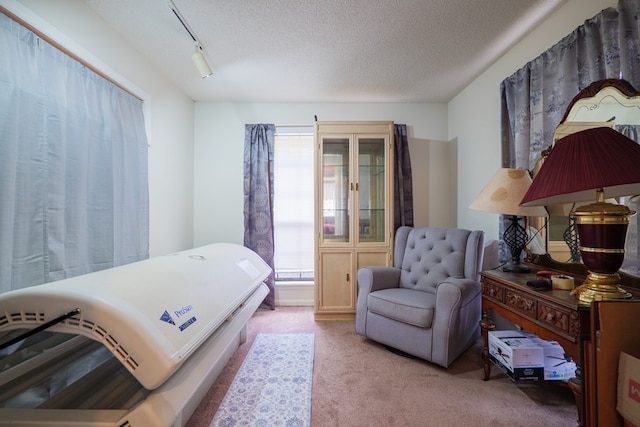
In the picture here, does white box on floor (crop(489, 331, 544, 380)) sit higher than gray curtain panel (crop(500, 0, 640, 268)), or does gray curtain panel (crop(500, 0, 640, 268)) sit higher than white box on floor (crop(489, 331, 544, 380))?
gray curtain panel (crop(500, 0, 640, 268))

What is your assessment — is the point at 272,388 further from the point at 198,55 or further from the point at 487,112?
the point at 487,112

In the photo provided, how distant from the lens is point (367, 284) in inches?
88.3

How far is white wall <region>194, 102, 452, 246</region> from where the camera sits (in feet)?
10.0

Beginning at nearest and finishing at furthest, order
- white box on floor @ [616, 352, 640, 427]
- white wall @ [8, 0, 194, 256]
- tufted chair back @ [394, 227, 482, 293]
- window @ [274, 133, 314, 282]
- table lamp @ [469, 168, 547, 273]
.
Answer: white box on floor @ [616, 352, 640, 427] → white wall @ [8, 0, 194, 256] → table lamp @ [469, 168, 547, 273] → tufted chair back @ [394, 227, 482, 293] → window @ [274, 133, 314, 282]

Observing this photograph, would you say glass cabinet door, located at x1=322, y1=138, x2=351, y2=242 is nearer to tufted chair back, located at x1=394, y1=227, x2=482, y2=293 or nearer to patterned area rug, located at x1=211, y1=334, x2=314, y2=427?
tufted chair back, located at x1=394, y1=227, x2=482, y2=293

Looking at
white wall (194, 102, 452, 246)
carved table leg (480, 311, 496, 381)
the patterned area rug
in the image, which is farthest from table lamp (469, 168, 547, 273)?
the patterned area rug

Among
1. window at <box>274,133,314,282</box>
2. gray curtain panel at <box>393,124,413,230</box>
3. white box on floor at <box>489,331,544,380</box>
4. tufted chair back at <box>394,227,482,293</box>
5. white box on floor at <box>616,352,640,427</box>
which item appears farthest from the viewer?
window at <box>274,133,314,282</box>

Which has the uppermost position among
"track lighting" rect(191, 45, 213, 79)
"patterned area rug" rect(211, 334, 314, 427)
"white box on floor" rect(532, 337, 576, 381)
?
"track lighting" rect(191, 45, 213, 79)

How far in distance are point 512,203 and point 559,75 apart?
871 mm

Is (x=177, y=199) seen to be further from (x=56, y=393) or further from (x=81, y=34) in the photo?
Answer: (x=56, y=393)

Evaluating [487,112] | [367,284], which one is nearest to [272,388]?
[367,284]

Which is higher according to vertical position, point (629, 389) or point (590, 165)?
point (590, 165)

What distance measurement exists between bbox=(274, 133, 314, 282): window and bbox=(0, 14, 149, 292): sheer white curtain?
5.08ft

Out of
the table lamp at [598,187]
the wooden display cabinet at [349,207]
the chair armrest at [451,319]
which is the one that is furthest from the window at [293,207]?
the table lamp at [598,187]
